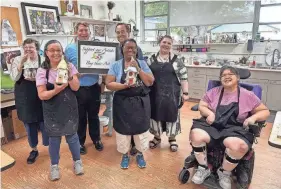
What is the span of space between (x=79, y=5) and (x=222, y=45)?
10.3ft

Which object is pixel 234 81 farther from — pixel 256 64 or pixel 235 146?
pixel 256 64

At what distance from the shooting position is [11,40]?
3.20m

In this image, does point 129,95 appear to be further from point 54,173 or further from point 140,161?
point 54,173

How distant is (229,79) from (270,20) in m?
3.37

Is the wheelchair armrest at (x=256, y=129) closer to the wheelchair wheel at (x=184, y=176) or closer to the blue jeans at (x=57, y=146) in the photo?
the wheelchair wheel at (x=184, y=176)

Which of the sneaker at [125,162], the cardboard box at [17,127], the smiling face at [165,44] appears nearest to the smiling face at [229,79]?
the smiling face at [165,44]

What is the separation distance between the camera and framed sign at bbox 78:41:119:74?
2135 mm

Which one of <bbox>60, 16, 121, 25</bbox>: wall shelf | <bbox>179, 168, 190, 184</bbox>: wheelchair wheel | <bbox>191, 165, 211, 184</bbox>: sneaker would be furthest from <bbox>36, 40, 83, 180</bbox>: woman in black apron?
<bbox>60, 16, 121, 25</bbox>: wall shelf

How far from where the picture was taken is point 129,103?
204cm

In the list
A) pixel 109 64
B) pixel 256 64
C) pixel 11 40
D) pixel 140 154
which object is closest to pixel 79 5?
pixel 11 40

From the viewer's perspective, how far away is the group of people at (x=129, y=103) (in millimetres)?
1854

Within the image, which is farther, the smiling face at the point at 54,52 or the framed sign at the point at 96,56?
the framed sign at the point at 96,56

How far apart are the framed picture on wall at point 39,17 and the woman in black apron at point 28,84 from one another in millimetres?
1546

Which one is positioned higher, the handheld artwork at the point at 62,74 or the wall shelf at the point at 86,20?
the wall shelf at the point at 86,20
